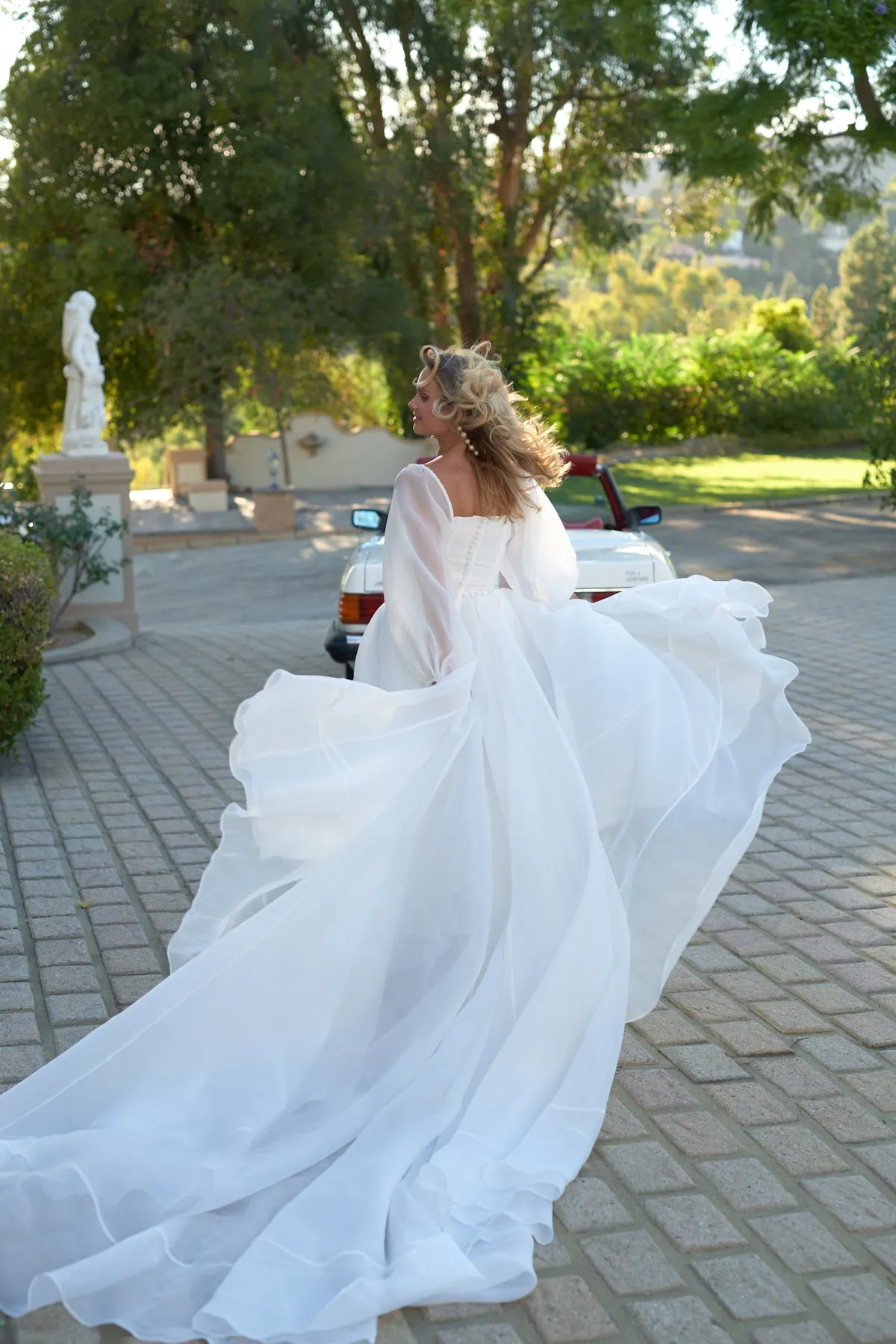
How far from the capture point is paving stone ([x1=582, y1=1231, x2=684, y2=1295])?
3025mm

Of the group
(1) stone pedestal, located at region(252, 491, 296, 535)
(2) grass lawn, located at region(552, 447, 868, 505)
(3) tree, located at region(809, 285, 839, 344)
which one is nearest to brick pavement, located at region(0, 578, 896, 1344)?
(1) stone pedestal, located at region(252, 491, 296, 535)

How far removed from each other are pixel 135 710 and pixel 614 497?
11.4 feet

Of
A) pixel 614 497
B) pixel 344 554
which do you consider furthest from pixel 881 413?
pixel 614 497

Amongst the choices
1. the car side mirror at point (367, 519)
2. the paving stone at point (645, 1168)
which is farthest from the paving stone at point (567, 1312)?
the car side mirror at point (367, 519)

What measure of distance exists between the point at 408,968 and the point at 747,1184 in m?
1.02

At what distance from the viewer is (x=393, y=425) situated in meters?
37.4

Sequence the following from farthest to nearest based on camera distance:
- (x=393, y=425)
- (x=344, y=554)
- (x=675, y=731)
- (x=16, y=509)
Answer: (x=393, y=425)
(x=344, y=554)
(x=16, y=509)
(x=675, y=731)

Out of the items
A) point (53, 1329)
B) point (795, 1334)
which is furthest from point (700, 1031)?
point (53, 1329)

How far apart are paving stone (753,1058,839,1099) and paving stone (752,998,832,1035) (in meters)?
0.23

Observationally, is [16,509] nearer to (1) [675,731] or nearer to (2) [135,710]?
(2) [135,710]

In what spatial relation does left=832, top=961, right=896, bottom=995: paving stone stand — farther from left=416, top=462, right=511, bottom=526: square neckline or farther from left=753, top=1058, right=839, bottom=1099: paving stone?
left=416, top=462, right=511, bottom=526: square neckline

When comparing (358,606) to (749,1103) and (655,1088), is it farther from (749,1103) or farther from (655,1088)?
(749,1103)

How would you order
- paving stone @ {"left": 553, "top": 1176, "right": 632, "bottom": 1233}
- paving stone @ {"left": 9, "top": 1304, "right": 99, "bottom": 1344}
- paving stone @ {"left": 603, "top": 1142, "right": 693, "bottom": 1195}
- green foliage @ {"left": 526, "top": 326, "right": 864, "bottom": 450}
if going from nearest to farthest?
1. paving stone @ {"left": 9, "top": 1304, "right": 99, "bottom": 1344}
2. paving stone @ {"left": 553, "top": 1176, "right": 632, "bottom": 1233}
3. paving stone @ {"left": 603, "top": 1142, "right": 693, "bottom": 1195}
4. green foliage @ {"left": 526, "top": 326, "right": 864, "bottom": 450}

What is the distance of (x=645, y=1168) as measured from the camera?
3545mm
